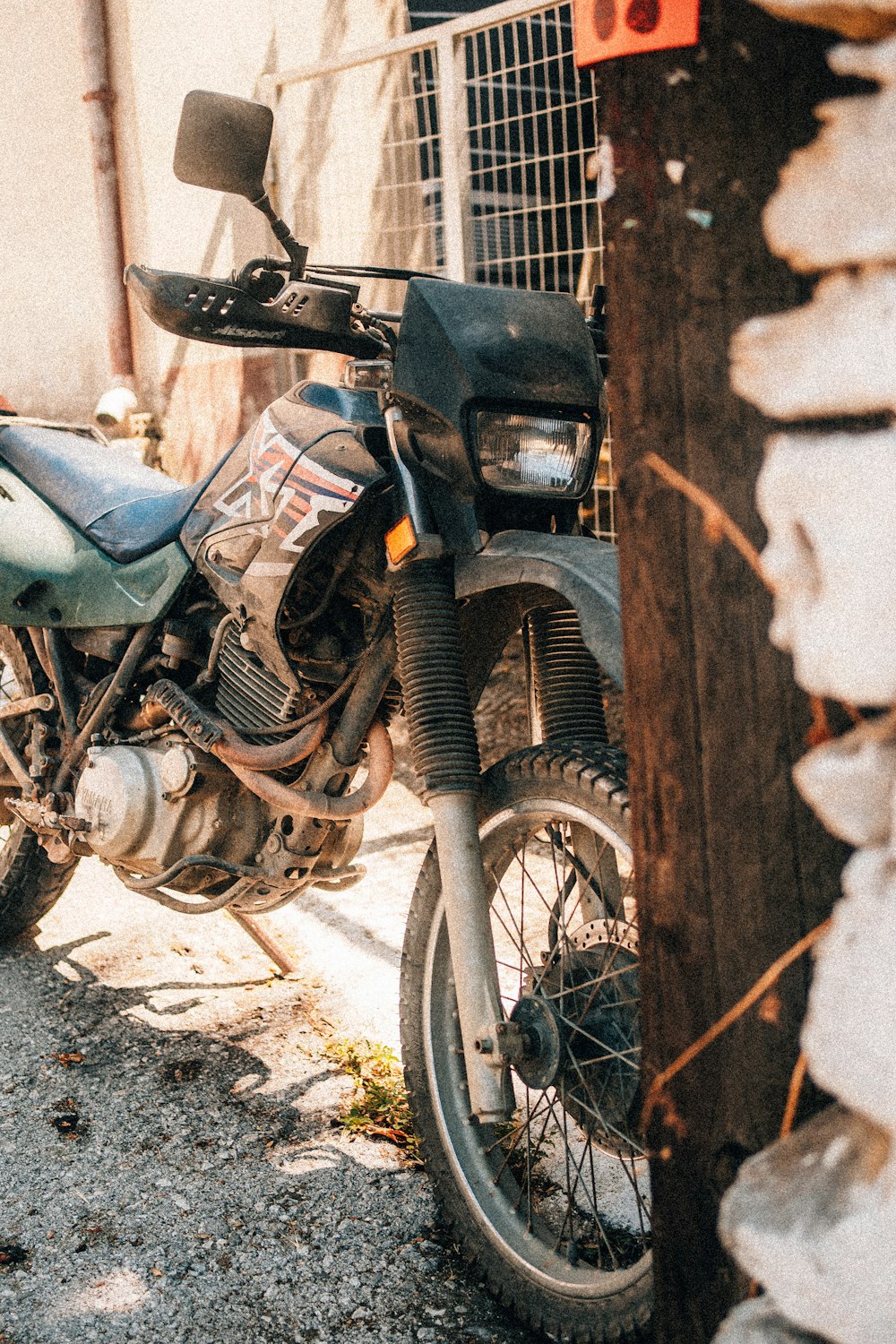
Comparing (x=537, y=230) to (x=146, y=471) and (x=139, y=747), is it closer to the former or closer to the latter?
(x=146, y=471)

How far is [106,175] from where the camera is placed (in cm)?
720

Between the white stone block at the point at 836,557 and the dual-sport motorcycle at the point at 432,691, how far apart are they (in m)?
0.68

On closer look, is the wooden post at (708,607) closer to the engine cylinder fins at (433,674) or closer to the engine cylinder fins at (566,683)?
the engine cylinder fins at (433,674)

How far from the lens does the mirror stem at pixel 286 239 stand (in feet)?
7.86

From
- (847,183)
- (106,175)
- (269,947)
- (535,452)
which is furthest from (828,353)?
(106,175)

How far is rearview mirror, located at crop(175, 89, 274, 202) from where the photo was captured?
2262mm

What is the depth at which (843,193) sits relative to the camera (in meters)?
1.22

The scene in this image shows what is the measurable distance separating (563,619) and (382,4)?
5.59 meters

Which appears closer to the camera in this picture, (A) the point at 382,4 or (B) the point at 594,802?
(B) the point at 594,802

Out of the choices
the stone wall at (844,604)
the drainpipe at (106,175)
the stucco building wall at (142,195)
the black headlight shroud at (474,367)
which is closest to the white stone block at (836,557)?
the stone wall at (844,604)

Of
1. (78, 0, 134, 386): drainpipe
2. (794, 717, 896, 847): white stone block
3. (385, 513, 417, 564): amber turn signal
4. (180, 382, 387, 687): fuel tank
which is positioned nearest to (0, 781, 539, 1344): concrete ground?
(180, 382, 387, 687): fuel tank

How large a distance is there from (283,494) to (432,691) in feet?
1.64

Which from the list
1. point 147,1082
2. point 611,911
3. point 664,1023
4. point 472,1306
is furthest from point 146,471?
point 664,1023

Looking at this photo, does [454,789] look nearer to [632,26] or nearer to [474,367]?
[474,367]
